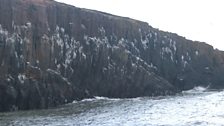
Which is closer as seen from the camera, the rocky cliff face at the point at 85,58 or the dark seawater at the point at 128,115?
the dark seawater at the point at 128,115

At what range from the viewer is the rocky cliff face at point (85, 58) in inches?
3386

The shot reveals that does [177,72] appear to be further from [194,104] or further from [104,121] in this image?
[104,121]

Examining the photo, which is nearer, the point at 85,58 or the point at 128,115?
the point at 128,115

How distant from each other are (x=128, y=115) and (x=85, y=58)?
116ft

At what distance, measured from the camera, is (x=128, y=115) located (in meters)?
66.6

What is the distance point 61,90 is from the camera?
294 ft

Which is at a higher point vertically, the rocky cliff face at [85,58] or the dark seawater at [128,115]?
the rocky cliff face at [85,58]

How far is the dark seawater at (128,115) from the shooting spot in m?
58.8

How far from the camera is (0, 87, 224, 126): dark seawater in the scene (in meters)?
58.8

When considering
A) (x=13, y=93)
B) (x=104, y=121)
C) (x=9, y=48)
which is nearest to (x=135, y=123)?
(x=104, y=121)

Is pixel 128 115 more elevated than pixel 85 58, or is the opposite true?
pixel 85 58

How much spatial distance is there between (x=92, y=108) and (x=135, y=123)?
66.4 feet

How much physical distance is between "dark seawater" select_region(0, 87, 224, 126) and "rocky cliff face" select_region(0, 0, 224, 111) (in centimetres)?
795

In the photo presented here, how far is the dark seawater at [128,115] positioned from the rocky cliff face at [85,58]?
795 cm
